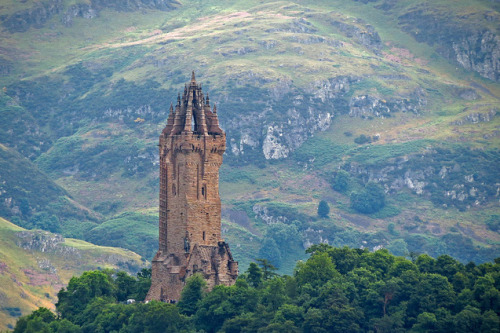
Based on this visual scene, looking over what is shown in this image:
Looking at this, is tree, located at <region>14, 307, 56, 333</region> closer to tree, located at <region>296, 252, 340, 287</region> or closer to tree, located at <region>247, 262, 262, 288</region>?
tree, located at <region>247, 262, 262, 288</region>

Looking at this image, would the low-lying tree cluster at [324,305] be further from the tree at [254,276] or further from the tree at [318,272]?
the tree at [254,276]

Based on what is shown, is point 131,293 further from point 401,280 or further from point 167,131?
point 401,280

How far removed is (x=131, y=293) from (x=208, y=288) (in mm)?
14323

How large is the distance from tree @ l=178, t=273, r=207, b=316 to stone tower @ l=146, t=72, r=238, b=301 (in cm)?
154

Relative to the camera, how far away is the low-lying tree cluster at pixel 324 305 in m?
111

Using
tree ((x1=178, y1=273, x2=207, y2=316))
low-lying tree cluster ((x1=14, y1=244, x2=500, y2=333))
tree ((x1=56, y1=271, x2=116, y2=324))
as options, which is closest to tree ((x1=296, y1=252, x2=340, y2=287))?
low-lying tree cluster ((x1=14, y1=244, x2=500, y2=333))

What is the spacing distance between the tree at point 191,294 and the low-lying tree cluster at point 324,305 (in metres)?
0.10

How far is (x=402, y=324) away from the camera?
112562mm

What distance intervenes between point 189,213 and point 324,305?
1664cm

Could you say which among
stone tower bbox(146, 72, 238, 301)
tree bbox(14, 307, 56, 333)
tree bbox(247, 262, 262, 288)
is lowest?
tree bbox(14, 307, 56, 333)

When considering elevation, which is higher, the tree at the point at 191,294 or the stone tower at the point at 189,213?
the stone tower at the point at 189,213

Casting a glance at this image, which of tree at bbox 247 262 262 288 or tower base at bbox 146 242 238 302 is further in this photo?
tree at bbox 247 262 262 288

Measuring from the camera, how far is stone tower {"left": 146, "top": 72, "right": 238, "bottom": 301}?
119 metres

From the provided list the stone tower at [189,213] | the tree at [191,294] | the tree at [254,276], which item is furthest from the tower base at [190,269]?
the tree at [254,276]
